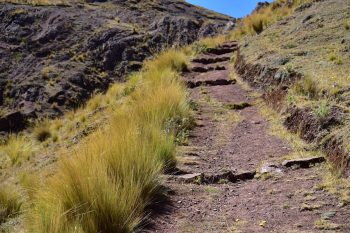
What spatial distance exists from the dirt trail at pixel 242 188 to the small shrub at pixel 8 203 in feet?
6.58

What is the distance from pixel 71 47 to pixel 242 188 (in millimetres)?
15784

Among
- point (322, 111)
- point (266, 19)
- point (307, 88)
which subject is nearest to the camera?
point (322, 111)

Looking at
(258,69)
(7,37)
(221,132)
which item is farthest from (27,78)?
(221,132)

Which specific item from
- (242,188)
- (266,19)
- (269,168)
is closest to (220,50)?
(266,19)

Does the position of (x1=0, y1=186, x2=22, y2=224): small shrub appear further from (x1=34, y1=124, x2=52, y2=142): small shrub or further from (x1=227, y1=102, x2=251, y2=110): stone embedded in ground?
(x1=34, y1=124, x2=52, y2=142): small shrub

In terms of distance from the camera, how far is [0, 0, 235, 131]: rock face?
15.9 meters

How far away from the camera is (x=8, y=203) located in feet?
18.1

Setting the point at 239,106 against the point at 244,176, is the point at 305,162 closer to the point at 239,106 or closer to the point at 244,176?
the point at 244,176

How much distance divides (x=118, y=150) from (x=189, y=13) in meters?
23.8

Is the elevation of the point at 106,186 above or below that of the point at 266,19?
below

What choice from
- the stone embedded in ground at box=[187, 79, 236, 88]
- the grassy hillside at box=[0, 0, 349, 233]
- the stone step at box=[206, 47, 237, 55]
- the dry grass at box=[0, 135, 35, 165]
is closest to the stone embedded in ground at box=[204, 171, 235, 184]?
the grassy hillside at box=[0, 0, 349, 233]

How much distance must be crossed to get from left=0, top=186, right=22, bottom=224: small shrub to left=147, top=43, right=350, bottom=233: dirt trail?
201cm

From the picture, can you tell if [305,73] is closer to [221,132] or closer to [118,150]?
[221,132]

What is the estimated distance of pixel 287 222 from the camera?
3.59 m
